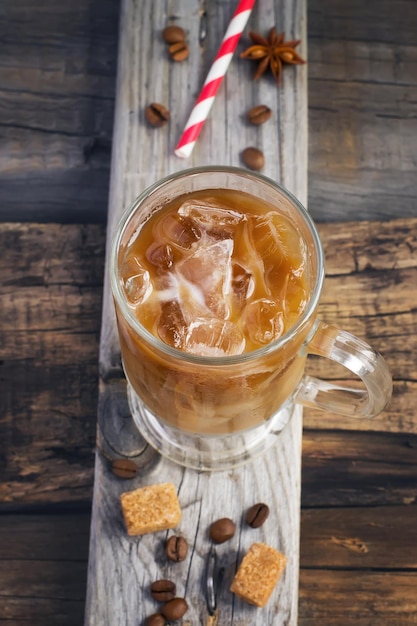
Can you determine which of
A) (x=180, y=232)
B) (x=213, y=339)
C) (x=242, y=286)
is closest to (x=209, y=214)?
(x=180, y=232)

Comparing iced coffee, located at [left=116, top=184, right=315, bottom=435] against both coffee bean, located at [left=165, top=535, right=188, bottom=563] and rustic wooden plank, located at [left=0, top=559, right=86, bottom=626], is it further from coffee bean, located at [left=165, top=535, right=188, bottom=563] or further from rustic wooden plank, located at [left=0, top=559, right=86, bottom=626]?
rustic wooden plank, located at [left=0, top=559, right=86, bottom=626]

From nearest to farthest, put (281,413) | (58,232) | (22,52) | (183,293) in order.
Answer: (183,293) → (281,413) → (58,232) → (22,52)

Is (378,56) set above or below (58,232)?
above

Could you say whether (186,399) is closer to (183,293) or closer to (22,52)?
(183,293)

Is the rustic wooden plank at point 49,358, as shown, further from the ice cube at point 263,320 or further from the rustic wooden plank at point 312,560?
the ice cube at point 263,320

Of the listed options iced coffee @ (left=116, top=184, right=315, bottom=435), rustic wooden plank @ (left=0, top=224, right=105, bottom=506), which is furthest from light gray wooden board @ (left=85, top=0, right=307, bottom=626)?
iced coffee @ (left=116, top=184, right=315, bottom=435)

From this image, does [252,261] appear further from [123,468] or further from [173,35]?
[173,35]

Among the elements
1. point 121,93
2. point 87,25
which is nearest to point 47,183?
point 121,93

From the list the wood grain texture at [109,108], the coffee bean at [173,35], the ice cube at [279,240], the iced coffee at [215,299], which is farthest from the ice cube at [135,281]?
the coffee bean at [173,35]
